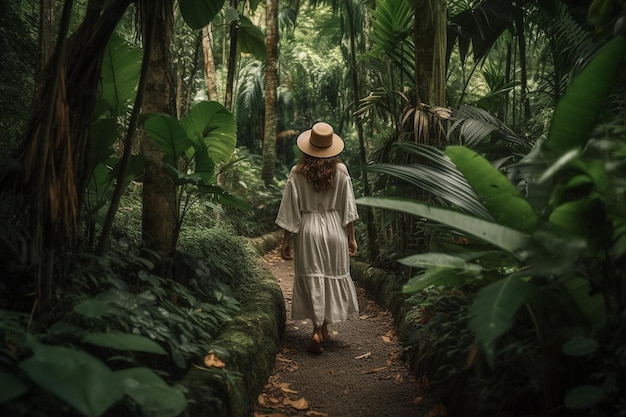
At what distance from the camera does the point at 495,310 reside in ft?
5.40

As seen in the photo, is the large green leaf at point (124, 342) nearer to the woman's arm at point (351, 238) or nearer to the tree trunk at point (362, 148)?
the woman's arm at point (351, 238)

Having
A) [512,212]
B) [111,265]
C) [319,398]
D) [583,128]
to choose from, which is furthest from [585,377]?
[111,265]

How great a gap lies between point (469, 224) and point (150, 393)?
1179 millimetres

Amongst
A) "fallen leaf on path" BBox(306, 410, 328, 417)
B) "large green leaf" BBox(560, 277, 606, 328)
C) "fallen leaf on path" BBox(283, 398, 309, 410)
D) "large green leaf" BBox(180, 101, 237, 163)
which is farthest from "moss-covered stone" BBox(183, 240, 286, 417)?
"large green leaf" BBox(560, 277, 606, 328)

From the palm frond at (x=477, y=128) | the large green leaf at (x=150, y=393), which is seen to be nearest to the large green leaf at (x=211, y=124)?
the palm frond at (x=477, y=128)

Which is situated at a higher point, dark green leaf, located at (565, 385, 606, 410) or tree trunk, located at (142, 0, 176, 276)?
tree trunk, located at (142, 0, 176, 276)

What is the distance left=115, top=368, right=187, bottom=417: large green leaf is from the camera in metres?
1.54

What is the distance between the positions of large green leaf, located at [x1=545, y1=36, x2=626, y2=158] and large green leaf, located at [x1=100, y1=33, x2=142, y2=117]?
94.7 inches

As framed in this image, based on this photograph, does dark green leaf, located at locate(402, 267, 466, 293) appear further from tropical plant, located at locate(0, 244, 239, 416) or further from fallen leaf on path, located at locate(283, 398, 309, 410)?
fallen leaf on path, located at locate(283, 398, 309, 410)

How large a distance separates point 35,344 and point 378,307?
4443mm

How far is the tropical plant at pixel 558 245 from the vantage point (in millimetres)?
1699

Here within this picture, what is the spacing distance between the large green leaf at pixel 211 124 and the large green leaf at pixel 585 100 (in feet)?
6.84

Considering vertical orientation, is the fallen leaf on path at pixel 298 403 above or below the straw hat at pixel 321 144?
below

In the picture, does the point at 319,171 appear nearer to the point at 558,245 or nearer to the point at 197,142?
the point at 197,142
